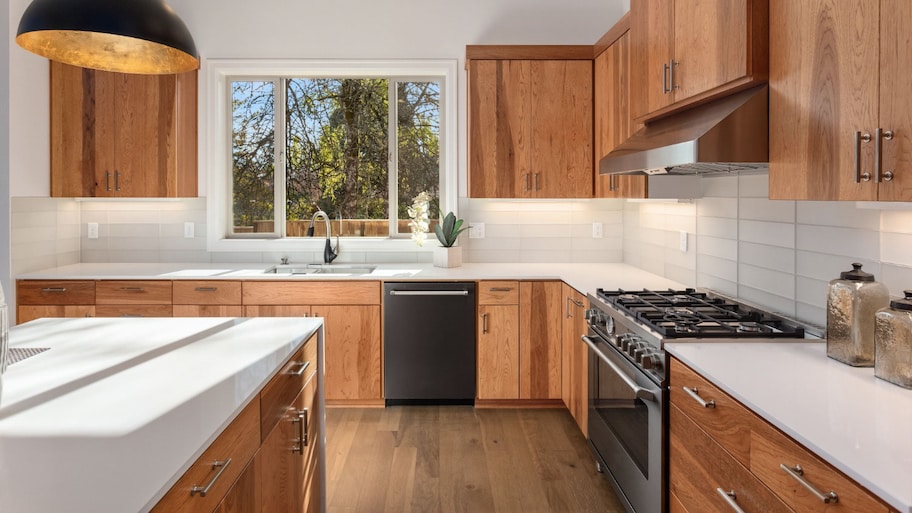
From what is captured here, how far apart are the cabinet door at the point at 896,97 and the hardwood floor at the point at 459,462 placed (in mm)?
1833

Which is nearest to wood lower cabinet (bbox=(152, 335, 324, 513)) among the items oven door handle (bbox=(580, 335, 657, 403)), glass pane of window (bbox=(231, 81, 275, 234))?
oven door handle (bbox=(580, 335, 657, 403))

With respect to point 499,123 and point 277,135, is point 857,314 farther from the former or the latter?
point 277,135

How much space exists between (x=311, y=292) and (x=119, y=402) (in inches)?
100

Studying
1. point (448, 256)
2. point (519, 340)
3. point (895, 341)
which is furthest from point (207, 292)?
point (895, 341)

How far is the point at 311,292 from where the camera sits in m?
3.96

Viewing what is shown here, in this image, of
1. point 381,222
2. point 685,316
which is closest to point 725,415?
point 685,316

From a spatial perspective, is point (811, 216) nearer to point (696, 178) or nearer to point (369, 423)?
point (696, 178)

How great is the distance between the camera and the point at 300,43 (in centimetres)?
446

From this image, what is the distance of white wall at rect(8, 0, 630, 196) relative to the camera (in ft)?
14.6

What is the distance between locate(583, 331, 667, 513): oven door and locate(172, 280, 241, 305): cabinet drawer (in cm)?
214

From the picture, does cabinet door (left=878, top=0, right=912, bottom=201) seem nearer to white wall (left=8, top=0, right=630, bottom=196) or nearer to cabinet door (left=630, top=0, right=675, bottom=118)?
cabinet door (left=630, top=0, right=675, bottom=118)

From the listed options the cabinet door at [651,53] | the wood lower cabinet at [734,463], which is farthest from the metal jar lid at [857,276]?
the cabinet door at [651,53]

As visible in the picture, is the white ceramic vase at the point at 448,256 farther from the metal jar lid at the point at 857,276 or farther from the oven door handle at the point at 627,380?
the metal jar lid at the point at 857,276

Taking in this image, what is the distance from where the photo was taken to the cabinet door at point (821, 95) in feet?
4.93
